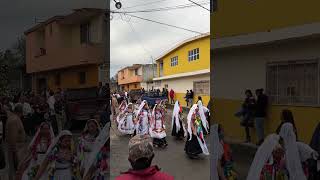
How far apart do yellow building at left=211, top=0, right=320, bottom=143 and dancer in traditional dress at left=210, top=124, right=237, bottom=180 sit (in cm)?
5

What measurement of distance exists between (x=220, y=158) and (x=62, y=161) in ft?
4.27

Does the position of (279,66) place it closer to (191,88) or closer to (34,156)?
Answer: (191,88)

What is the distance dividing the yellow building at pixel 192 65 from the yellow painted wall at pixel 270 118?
81 mm

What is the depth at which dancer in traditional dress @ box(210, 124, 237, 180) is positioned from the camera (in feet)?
5.93

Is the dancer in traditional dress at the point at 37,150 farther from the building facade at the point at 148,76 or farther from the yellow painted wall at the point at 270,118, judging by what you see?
the yellow painted wall at the point at 270,118

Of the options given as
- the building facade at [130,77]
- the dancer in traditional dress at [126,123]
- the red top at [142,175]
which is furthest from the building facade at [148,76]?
the dancer in traditional dress at [126,123]

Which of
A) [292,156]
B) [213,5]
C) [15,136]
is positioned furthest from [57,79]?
[292,156]

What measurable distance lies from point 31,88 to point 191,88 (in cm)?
118

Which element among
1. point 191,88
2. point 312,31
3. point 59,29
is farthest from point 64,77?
point 312,31

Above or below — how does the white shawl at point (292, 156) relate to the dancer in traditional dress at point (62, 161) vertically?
above

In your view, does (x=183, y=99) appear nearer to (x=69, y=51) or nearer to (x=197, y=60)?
(x=197, y=60)

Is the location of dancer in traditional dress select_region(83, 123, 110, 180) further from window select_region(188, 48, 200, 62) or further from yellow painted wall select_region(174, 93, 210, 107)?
window select_region(188, 48, 200, 62)

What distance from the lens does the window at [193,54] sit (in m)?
1.74

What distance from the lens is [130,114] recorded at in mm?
8312
